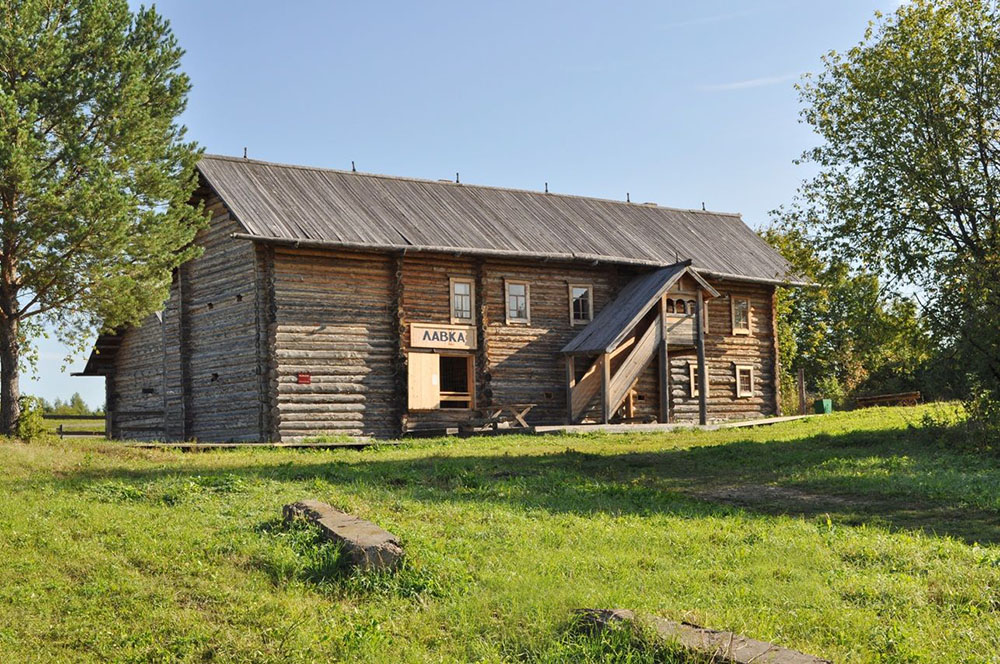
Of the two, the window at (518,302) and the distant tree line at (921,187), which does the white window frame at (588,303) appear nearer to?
the window at (518,302)

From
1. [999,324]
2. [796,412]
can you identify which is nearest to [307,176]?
[999,324]

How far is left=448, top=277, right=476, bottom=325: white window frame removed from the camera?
29.8 m

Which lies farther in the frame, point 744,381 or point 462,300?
point 744,381

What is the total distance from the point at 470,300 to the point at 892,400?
1912 cm

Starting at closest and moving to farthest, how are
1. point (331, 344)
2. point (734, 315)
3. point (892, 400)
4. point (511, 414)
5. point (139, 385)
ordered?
point (331, 344)
point (511, 414)
point (139, 385)
point (734, 315)
point (892, 400)

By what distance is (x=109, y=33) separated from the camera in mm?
23641

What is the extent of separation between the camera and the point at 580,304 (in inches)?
1283

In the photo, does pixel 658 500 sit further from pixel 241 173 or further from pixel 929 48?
pixel 241 173

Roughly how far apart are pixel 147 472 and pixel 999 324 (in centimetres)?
1613

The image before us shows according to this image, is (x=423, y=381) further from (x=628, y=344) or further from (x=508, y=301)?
(x=628, y=344)

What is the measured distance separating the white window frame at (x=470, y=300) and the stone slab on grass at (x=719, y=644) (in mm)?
22455

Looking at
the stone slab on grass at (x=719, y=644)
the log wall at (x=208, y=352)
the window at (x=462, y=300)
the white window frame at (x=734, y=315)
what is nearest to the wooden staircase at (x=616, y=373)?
the window at (x=462, y=300)

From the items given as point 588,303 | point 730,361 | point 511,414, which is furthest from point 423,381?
point 730,361

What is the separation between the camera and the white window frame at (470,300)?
2983cm
